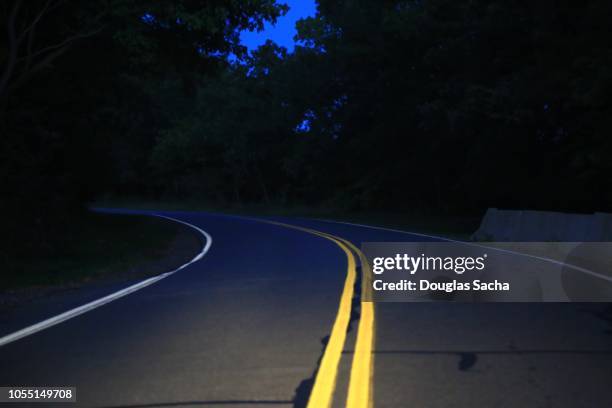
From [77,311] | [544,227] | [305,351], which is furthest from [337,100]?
[305,351]

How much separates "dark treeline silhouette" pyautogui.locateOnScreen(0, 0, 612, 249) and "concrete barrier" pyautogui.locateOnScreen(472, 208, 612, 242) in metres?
4.72

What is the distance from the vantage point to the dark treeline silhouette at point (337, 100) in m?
18.6

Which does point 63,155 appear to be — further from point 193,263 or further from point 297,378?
point 297,378

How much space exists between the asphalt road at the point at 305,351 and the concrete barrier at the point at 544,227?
27.0 feet

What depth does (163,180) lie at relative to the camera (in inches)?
3162

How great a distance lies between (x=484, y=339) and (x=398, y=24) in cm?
3448

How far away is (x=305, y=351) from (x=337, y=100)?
151 feet

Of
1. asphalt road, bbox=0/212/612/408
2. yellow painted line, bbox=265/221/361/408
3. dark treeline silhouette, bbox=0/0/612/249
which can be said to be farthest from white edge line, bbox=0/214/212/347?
dark treeline silhouette, bbox=0/0/612/249

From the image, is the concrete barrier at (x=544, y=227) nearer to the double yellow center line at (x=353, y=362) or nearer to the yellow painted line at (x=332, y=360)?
the yellow painted line at (x=332, y=360)

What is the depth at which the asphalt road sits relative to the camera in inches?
219

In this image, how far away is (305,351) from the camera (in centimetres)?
700

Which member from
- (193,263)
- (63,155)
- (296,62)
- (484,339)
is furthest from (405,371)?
(296,62)

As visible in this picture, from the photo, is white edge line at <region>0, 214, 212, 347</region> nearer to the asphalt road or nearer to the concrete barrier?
the asphalt road

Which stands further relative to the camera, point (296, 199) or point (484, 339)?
point (296, 199)
